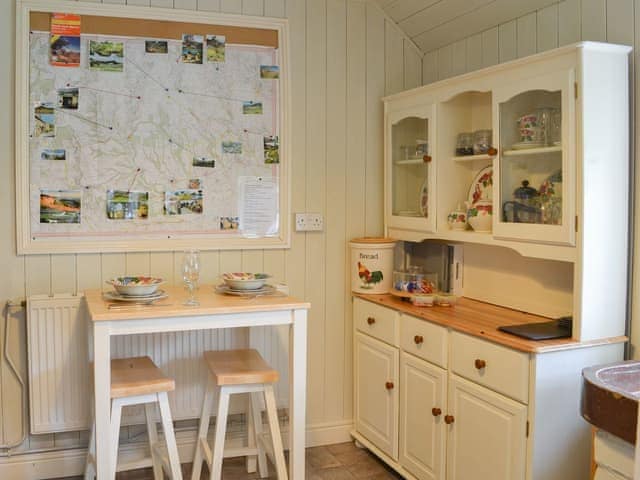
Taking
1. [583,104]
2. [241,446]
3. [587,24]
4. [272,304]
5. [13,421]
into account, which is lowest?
[241,446]

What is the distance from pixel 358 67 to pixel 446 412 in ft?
6.05

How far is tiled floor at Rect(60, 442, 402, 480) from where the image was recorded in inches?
128

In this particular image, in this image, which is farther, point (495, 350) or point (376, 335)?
point (376, 335)

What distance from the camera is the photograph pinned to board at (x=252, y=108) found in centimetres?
340

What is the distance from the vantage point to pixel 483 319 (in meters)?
2.81

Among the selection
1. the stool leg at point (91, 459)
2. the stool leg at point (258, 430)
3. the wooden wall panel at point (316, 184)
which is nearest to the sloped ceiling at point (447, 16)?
the wooden wall panel at point (316, 184)

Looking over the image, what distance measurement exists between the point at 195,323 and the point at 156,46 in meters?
1.41

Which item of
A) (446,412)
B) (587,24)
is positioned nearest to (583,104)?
(587,24)

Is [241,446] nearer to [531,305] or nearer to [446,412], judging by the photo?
[446,412]

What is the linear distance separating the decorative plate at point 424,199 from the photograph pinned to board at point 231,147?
0.92 meters

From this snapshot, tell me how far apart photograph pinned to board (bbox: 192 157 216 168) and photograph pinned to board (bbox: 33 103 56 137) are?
649 millimetres

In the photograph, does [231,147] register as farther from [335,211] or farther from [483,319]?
[483,319]

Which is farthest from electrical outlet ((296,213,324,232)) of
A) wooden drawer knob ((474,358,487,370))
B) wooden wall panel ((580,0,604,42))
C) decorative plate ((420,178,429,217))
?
wooden wall panel ((580,0,604,42))

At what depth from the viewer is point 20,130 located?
306 cm
